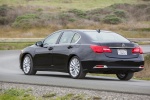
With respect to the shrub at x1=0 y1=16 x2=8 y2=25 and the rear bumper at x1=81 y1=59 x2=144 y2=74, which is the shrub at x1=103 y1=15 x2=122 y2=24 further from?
the rear bumper at x1=81 y1=59 x2=144 y2=74

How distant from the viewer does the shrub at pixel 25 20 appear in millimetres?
65375

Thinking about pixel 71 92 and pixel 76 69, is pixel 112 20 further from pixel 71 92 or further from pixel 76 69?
pixel 71 92

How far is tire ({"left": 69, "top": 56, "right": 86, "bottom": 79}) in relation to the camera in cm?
1720

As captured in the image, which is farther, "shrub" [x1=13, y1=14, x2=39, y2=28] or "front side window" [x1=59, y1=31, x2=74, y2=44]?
"shrub" [x1=13, y1=14, x2=39, y2=28]

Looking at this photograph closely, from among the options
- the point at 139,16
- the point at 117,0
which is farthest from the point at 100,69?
the point at 117,0

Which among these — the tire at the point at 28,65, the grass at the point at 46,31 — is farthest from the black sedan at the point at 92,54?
the grass at the point at 46,31

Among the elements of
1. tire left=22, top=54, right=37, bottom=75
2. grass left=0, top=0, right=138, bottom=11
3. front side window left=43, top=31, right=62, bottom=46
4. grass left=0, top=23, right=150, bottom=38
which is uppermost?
grass left=0, top=0, right=138, bottom=11

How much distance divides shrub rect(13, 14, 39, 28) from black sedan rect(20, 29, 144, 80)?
46.7 metres

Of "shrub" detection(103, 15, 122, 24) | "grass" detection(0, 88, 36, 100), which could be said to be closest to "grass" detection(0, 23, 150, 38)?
"shrub" detection(103, 15, 122, 24)

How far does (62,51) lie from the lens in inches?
714

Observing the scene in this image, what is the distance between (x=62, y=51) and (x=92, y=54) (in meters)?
1.35

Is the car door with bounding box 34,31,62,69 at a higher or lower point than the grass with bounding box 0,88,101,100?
higher

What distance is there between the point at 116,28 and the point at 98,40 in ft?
158

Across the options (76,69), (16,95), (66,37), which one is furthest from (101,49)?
(16,95)
